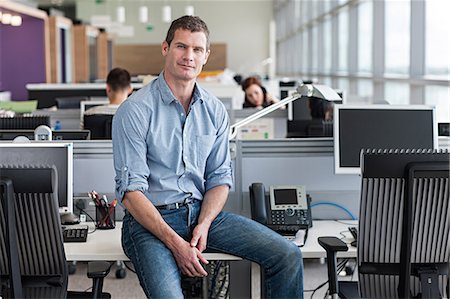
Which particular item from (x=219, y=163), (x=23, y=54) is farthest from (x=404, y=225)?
(x=23, y=54)

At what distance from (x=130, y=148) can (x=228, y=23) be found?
878 inches

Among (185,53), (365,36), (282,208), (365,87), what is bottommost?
(282,208)

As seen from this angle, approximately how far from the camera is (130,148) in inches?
112

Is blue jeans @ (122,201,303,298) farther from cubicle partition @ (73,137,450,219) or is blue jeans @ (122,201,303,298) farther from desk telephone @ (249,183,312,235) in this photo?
cubicle partition @ (73,137,450,219)

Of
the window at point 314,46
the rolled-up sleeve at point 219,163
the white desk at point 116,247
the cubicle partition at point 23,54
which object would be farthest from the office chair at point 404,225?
the window at point 314,46

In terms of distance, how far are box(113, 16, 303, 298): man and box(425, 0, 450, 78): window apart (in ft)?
15.0

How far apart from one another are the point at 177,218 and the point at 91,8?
23174 millimetres

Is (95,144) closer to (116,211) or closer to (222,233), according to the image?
(116,211)

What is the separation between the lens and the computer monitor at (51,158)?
322 cm

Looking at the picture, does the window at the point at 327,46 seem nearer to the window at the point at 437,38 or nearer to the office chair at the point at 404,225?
the window at the point at 437,38

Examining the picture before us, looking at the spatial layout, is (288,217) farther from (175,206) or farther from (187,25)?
(187,25)

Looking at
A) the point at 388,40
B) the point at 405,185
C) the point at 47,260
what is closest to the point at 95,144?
the point at 47,260

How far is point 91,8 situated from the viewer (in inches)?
992

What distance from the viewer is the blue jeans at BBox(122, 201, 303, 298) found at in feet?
8.59
